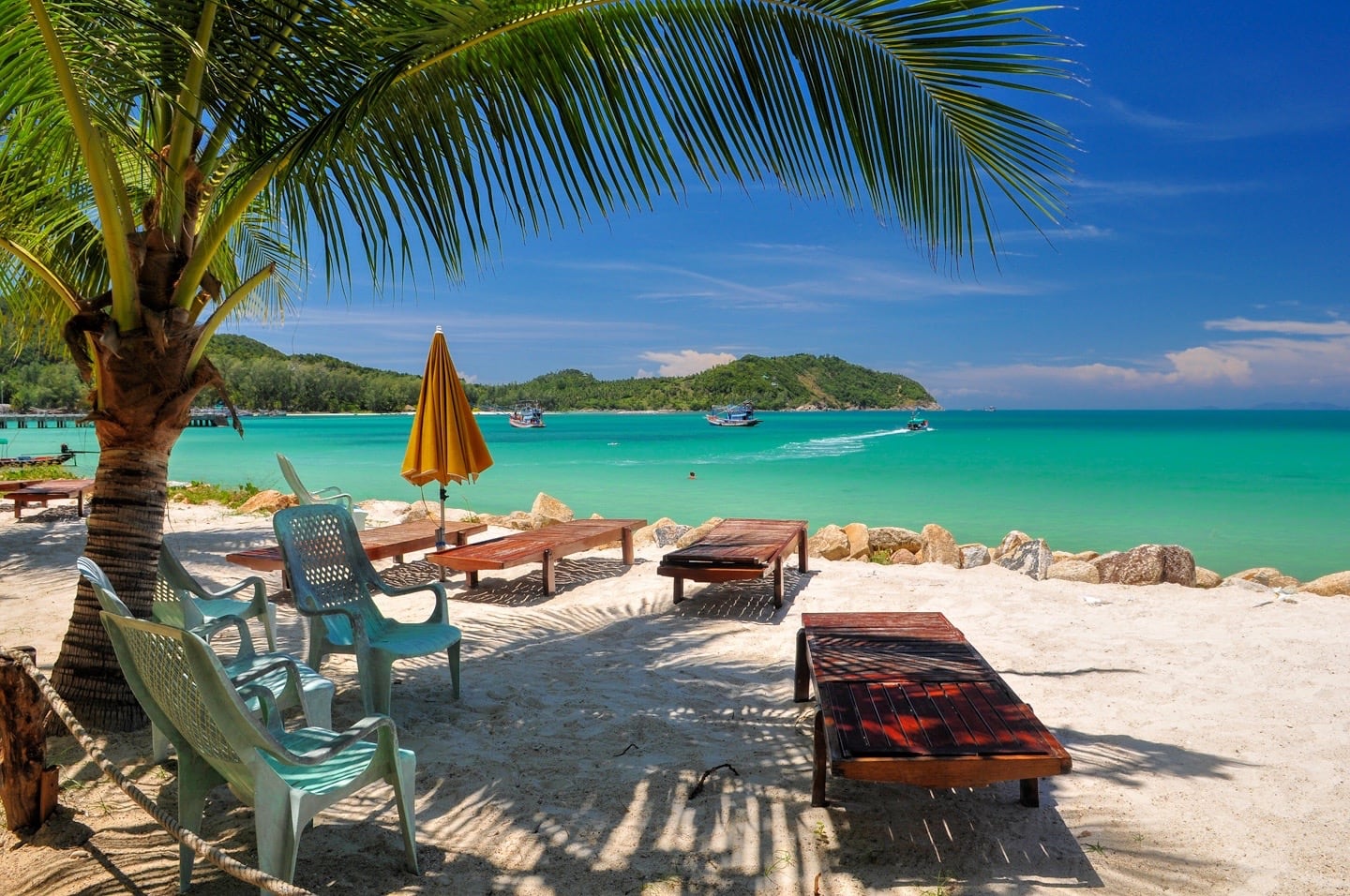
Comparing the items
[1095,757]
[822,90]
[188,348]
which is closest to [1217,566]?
[1095,757]

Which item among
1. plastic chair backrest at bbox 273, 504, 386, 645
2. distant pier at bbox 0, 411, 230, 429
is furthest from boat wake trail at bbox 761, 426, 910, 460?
distant pier at bbox 0, 411, 230, 429

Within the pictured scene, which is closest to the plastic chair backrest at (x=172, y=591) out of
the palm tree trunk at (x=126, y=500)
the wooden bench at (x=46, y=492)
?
the palm tree trunk at (x=126, y=500)

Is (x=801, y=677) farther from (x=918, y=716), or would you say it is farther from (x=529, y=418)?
(x=529, y=418)

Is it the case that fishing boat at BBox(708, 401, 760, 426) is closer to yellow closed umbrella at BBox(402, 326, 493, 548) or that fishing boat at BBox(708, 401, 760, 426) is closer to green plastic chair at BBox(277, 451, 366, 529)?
green plastic chair at BBox(277, 451, 366, 529)

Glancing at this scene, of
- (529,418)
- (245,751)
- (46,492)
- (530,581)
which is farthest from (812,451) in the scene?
(529,418)

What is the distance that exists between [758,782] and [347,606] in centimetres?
233

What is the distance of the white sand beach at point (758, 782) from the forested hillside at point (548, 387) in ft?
178

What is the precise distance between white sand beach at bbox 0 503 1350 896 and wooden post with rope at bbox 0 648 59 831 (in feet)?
0.36

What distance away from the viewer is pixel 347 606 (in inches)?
165

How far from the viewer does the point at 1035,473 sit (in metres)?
32.1

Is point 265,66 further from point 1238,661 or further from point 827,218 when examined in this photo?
point 1238,661

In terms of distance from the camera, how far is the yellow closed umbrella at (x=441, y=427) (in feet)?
23.8

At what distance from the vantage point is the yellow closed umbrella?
23.8ft

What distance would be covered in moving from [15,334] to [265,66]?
16.2 ft
